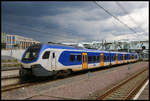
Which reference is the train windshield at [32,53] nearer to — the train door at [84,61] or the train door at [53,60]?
the train door at [53,60]

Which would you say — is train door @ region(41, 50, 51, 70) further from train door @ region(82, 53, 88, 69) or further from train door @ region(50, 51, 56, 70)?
train door @ region(82, 53, 88, 69)

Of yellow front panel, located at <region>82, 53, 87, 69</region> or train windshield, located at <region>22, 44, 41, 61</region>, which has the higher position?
train windshield, located at <region>22, 44, 41, 61</region>

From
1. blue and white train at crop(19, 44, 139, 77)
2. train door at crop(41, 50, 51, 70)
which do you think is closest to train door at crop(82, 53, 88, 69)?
blue and white train at crop(19, 44, 139, 77)

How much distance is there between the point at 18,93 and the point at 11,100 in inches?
54.4

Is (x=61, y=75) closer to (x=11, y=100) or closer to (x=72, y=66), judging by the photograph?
(x=72, y=66)

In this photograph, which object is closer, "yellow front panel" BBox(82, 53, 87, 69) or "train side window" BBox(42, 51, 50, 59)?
"train side window" BBox(42, 51, 50, 59)

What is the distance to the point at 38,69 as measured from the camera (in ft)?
40.1

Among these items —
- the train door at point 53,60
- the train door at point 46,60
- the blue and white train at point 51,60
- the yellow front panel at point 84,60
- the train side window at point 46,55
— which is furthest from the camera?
the yellow front panel at point 84,60

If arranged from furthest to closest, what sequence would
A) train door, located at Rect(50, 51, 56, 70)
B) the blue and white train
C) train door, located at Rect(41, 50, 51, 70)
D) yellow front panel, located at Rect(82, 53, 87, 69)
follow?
yellow front panel, located at Rect(82, 53, 87, 69) < train door, located at Rect(50, 51, 56, 70) < train door, located at Rect(41, 50, 51, 70) < the blue and white train

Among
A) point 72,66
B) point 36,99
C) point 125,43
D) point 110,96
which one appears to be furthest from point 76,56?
point 125,43

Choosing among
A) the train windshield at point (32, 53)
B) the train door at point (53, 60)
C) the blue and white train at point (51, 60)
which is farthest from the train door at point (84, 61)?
the train windshield at point (32, 53)

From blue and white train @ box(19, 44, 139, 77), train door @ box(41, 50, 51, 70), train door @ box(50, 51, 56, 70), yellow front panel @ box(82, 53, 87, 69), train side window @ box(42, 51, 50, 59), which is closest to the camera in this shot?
blue and white train @ box(19, 44, 139, 77)

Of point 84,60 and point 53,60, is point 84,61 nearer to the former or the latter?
point 84,60

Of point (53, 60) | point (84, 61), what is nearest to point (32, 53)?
point (53, 60)
